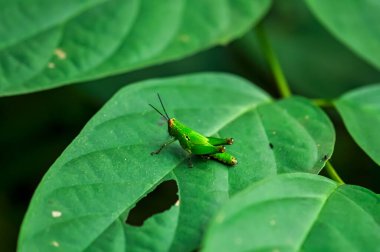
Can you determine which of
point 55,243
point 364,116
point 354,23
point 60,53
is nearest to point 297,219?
point 55,243

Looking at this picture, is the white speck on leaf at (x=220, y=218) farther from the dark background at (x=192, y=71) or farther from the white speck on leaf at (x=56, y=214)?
the dark background at (x=192, y=71)

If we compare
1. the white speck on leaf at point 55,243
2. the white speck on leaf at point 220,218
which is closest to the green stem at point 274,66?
the white speck on leaf at point 220,218

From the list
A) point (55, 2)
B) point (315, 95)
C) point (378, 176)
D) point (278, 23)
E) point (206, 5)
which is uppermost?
point (55, 2)

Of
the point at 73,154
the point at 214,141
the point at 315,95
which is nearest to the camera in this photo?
the point at 73,154

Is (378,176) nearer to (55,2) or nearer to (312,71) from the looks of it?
(312,71)

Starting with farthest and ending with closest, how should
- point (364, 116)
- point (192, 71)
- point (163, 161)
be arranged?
1. point (192, 71)
2. point (364, 116)
3. point (163, 161)

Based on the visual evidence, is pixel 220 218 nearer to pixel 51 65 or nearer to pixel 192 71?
pixel 51 65

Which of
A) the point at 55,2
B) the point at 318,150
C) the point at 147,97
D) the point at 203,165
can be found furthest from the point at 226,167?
the point at 55,2
